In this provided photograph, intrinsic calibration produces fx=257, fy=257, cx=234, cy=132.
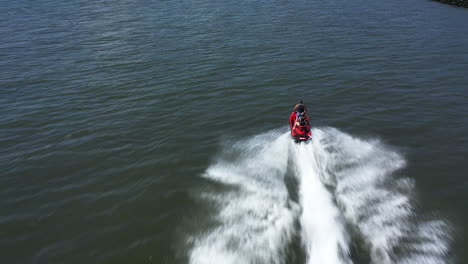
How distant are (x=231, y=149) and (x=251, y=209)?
375 cm

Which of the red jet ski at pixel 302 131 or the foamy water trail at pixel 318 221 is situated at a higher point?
the red jet ski at pixel 302 131

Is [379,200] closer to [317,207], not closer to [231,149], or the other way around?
[317,207]

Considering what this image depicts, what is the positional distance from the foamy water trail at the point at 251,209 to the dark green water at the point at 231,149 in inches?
2.1

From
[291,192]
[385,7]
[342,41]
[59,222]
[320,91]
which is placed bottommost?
[59,222]

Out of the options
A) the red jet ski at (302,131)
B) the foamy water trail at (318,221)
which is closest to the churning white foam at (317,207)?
the foamy water trail at (318,221)

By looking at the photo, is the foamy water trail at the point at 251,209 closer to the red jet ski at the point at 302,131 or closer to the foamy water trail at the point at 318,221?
the foamy water trail at the point at 318,221

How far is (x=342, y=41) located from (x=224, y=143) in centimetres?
1802

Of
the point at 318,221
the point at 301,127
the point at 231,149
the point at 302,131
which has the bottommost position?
the point at 318,221

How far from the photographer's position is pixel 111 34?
26062 millimetres

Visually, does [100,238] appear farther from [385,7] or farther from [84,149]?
[385,7]

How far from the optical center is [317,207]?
945 cm

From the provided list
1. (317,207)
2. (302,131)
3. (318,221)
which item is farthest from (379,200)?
(302,131)

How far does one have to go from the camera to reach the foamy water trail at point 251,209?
815 centimetres

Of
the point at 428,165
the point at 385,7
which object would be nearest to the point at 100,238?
the point at 428,165
